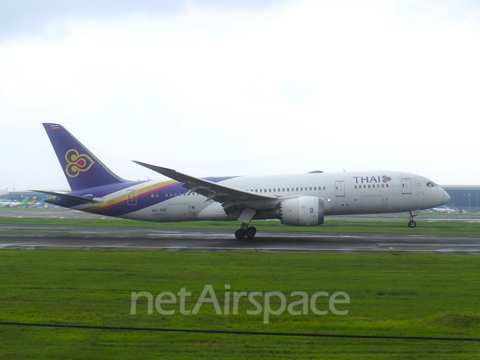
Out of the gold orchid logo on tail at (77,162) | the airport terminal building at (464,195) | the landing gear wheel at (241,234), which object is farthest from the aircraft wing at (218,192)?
the airport terminal building at (464,195)

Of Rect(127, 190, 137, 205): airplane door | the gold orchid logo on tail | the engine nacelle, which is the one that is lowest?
the engine nacelle

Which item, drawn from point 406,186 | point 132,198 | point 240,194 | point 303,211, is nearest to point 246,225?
point 240,194

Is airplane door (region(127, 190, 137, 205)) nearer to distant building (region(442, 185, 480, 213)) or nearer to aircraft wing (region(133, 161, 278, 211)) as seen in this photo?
aircraft wing (region(133, 161, 278, 211))

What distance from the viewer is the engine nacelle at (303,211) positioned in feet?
80.8

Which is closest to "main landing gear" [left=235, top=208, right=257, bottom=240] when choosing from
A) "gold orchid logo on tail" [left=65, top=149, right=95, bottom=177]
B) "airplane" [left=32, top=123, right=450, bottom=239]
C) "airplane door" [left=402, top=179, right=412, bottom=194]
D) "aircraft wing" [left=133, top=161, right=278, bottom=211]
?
"airplane" [left=32, top=123, right=450, bottom=239]

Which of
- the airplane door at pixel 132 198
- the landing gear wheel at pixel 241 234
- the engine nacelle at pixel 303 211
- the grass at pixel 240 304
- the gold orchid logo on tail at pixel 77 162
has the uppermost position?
the gold orchid logo on tail at pixel 77 162

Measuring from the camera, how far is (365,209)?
2727cm

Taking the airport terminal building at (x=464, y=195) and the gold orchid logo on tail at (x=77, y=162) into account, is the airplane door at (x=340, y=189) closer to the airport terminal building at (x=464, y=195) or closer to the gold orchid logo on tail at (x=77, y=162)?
the gold orchid logo on tail at (x=77, y=162)

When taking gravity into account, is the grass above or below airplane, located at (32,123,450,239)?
below

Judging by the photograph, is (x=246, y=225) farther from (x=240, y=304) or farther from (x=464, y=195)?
(x=464, y=195)

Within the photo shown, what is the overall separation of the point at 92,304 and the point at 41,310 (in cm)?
99

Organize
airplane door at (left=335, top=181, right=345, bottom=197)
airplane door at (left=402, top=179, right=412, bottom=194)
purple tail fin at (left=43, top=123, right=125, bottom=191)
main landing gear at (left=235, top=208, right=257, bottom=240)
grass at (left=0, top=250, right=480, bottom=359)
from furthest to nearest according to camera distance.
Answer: purple tail fin at (left=43, top=123, right=125, bottom=191), airplane door at (left=402, top=179, right=412, bottom=194), airplane door at (left=335, top=181, right=345, bottom=197), main landing gear at (left=235, top=208, right=257, bottom=240), grass at (left=0, top=250, right=480, bottom=359)

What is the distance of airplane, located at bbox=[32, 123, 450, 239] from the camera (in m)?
25.4

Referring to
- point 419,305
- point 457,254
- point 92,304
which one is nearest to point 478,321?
point 419,305
